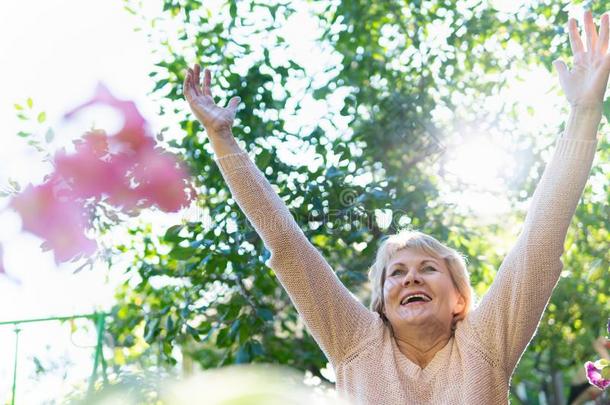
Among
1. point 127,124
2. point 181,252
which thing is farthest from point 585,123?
point 181,252

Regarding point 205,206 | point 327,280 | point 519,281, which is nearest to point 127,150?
point 327,280

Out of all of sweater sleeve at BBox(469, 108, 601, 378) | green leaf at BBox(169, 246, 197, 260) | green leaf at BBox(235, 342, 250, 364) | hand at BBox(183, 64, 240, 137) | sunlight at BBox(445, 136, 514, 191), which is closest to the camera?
sweater sleeve at BBox(469, 108, 601, 378)

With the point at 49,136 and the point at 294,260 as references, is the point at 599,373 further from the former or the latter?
the point at 49,136

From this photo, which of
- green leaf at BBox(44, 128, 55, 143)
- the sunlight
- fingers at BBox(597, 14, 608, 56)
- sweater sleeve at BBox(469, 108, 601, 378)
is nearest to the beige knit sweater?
sweater sleeve at BBox(469, 108, 601, 378)

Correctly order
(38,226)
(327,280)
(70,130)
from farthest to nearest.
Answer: (70,130), (327,280), (38,226)

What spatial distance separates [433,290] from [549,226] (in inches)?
11.7

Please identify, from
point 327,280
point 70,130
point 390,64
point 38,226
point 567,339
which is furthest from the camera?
point 567,339

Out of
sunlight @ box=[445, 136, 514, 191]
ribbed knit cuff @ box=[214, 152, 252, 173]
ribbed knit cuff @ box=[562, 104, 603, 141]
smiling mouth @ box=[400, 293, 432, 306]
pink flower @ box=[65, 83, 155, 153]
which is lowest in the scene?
smiling mouth @ box=[400, 293, 432, 306]

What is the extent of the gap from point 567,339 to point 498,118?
11.6ft

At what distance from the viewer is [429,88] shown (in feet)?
14.0

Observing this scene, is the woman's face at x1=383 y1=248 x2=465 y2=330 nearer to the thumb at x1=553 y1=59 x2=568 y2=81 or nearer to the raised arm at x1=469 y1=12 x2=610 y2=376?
the raised arm at x1=469 y1=12 x2=610 y2=376

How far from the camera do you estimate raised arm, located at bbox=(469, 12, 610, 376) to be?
1653mm

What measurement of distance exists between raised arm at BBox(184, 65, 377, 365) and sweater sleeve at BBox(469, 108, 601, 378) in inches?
11.1

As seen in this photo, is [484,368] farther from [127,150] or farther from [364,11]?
[364,11]
